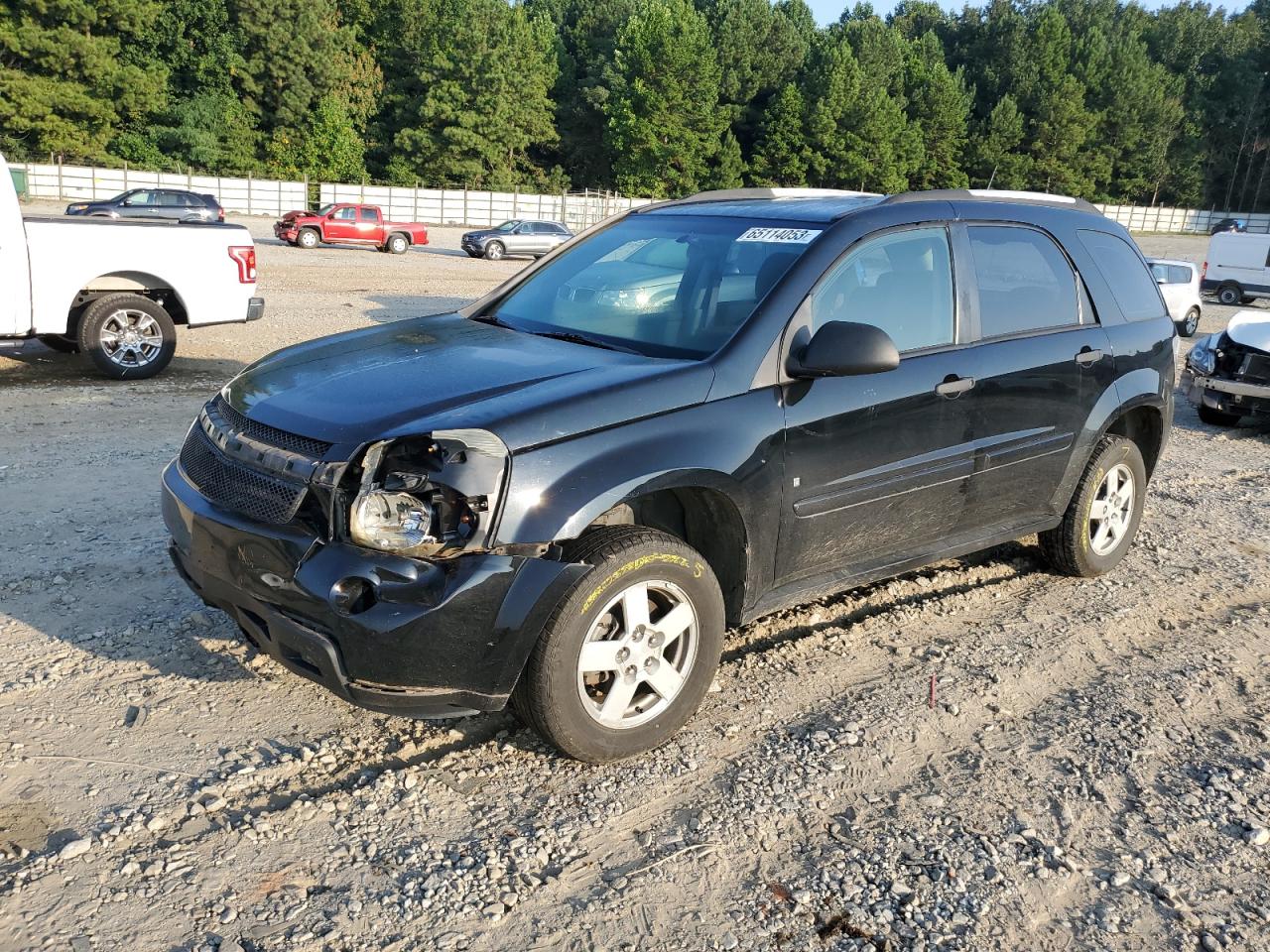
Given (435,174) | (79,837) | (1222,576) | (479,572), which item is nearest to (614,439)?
(479,572)

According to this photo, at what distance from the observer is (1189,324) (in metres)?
19.1

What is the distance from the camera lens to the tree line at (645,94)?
62.1 metres

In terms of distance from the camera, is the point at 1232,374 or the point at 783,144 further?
the point at 783,144

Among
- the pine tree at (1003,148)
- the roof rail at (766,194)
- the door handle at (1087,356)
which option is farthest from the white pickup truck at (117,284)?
the pine tree at (1003,148)

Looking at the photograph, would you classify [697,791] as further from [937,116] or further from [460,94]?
[937,116]

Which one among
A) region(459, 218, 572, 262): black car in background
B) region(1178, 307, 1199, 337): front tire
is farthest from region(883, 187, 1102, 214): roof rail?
region(459, 218, 572, 262): black car in background

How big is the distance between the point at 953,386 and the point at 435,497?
231 cm

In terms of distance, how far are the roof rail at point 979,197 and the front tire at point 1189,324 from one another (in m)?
14.9

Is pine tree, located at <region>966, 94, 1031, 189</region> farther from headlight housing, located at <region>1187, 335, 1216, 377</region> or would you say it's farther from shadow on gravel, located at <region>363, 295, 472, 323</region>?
headlight housing, located at <region>1187, 335, 1216, 377</region>

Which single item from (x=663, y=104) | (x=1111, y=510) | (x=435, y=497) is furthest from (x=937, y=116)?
(x=435, y=497)

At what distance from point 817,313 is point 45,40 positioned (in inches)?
2593

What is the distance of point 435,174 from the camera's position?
233ft

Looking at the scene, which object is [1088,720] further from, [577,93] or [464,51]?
[577,93]

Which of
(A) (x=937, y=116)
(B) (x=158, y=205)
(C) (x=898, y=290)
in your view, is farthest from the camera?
(A) (x=937, y=116)
